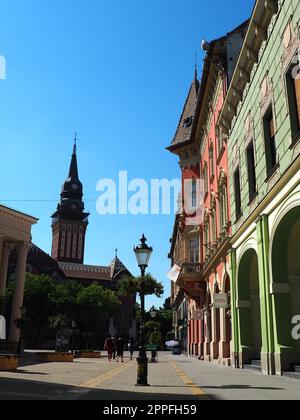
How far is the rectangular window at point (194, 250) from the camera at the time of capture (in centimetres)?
3738

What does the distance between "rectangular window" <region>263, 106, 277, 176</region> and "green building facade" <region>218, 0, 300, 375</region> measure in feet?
0.12

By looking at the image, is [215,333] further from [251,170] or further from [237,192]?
[251,170]

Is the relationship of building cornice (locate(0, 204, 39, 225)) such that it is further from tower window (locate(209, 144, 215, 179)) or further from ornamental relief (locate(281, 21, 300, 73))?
ornamental relief (locate(281, 21, 300, 73))

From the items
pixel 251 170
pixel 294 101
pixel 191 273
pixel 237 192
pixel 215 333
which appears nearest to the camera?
pixel 294 101

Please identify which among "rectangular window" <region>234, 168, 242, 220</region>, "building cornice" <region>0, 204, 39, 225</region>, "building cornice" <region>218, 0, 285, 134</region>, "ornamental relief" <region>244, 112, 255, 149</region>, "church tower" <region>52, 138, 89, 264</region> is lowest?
"rectangular window" <region>234, 168, 242, 220</region>

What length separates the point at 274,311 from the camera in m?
15.4

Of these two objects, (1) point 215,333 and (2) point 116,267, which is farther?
(2) point 116,267

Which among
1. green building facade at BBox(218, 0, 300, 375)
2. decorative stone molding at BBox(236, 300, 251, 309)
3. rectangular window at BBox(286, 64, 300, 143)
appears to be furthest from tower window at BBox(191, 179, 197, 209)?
rectangular window at BBox(286, 64, 300, 143)

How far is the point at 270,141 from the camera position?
1694cm

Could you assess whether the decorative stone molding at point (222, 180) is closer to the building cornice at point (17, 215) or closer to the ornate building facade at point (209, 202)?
the ornate building facade at point (209, 202)

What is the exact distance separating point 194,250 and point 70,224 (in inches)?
4520

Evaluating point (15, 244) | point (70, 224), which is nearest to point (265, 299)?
point (15, 244)

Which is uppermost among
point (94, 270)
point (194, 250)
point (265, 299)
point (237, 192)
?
point (94, 270)

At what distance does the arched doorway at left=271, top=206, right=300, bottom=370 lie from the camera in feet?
49.0
